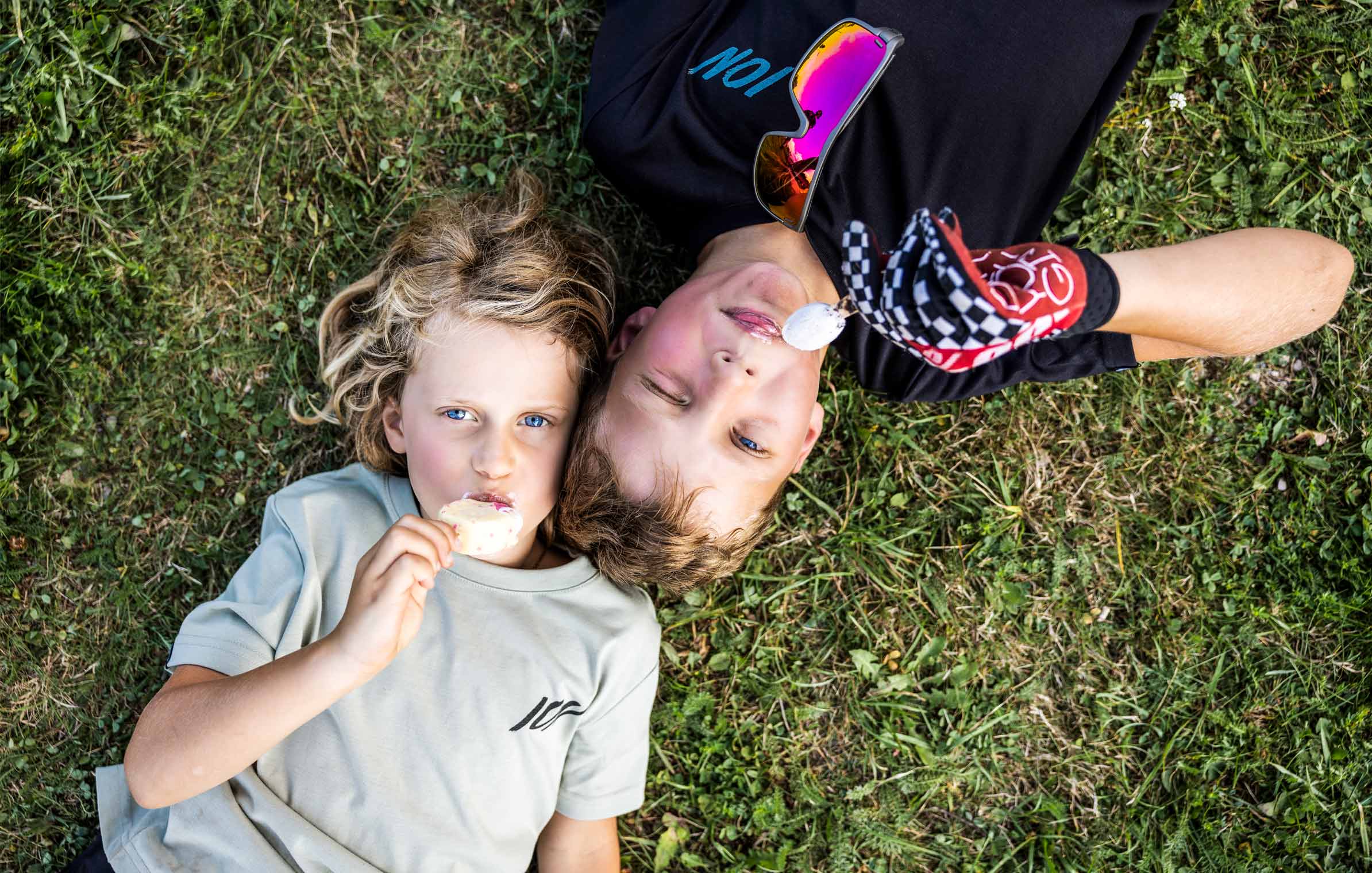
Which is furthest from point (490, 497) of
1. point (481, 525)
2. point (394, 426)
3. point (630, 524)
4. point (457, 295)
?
point (457, 295)

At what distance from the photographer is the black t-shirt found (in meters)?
3.09

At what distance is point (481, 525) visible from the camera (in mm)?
2596

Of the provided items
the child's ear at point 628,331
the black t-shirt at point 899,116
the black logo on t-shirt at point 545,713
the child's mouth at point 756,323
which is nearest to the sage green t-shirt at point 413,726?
the black logo on t-shirt at point 545,713

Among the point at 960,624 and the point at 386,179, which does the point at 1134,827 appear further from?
the point at 386,179

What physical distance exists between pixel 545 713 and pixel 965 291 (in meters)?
2.07

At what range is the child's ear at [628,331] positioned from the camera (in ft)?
10.7

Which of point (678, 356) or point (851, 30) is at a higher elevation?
point (851, 30)

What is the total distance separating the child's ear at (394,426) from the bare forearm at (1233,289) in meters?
2.37

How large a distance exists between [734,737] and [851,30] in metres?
2.77

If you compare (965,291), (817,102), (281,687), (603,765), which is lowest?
(603,765)

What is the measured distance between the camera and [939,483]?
150 inches

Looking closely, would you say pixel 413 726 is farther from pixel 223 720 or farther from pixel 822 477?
pixel 822 477

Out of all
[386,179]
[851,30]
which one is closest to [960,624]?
[851,30]

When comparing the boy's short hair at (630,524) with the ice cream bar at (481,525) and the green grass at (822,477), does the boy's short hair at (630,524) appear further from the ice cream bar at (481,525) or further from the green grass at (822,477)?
the green grass at (822,477)
